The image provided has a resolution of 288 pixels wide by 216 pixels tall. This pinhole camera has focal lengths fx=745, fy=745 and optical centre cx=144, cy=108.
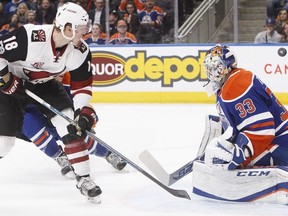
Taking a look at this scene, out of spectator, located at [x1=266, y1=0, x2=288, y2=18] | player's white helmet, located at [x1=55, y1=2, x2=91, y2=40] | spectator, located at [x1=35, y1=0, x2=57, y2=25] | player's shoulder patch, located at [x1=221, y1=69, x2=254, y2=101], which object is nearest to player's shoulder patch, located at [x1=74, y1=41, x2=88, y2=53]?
player's white helmet, located at [x1=55, y1=2, x2=91, y2=40]

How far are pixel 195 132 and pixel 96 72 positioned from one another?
2.25 meters

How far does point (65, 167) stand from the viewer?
14.5ft

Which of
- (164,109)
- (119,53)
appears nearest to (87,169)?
(164,109)

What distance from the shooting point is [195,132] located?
19.6 ft

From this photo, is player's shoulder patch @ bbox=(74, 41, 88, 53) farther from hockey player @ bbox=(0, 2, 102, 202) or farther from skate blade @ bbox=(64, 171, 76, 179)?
skate blade @ bbox=(64, 171, 76, 179)

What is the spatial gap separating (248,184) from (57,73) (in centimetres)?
120

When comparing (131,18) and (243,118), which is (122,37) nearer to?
(131,18)

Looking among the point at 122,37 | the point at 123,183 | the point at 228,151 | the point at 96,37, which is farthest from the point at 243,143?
the point at 96,37

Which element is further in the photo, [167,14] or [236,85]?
[167,14]

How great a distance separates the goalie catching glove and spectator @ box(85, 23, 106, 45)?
4.56 metres

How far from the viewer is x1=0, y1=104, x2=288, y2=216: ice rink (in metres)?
3.62

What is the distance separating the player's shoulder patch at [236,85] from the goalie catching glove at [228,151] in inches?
7.4

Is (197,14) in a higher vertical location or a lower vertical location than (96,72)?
higher

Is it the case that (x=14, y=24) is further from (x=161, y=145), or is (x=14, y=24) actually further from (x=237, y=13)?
(x=161, y=145)
